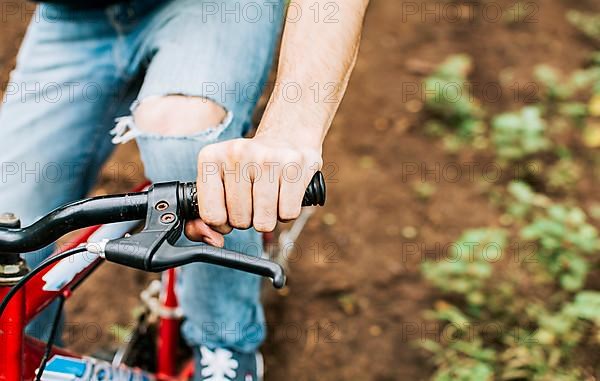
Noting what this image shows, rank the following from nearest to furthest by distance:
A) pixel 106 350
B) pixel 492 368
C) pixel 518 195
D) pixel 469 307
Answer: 1. pixel 106 350
2. pixel 492 368
3. pixel 469 307
4. pixel 518 195

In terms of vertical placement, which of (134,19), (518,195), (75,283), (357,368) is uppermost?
(134,19)

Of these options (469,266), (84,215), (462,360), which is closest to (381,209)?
(469,266)

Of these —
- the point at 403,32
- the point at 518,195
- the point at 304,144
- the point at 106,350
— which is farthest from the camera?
the point at 403,32

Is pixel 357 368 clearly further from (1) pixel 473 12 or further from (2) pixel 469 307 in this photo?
(1) pixel 473 12

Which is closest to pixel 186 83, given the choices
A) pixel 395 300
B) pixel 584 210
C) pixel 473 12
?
pixel 395 300

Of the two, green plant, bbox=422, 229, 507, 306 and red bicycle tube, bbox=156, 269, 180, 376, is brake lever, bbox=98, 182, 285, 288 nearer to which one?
red bicycle tube, bbox=156, 269, 180, 376

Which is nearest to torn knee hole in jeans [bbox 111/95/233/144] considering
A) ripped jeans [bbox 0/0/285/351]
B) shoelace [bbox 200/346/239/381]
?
ripped jeans [bbox 0/0/285/351]

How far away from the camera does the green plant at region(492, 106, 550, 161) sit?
3660 millimetres

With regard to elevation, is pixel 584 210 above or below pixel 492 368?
above

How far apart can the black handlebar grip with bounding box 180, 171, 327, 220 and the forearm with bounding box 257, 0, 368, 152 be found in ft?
0.39

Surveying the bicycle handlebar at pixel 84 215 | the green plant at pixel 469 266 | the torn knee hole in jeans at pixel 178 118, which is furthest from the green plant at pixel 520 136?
the bicycle handlebar at pixel 84 215

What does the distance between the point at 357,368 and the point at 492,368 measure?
1.53 ft

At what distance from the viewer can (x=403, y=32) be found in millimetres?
4887

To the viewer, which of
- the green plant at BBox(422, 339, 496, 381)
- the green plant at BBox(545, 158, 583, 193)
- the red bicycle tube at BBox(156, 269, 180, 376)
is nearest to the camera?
the red bicycle tube at BBox(156, 269, 180, 376)
